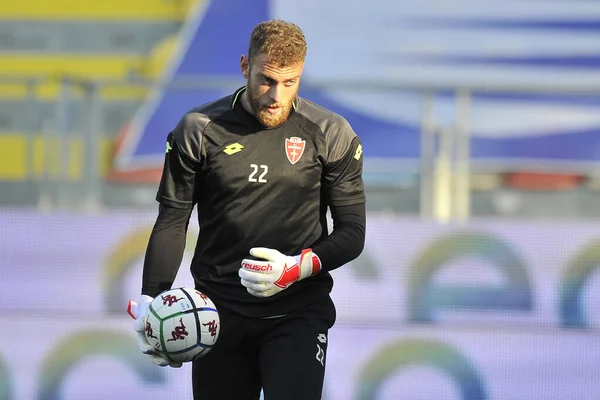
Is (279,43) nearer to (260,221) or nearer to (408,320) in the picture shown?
(260,221)

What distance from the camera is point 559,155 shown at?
8.20 m

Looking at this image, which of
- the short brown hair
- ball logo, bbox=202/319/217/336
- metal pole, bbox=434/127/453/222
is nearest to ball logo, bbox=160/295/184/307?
ball logo, bbox=202/319/217/336

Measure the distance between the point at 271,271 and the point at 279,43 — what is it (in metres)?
0.69

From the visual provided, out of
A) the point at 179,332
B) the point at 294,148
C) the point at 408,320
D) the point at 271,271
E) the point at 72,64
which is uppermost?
the point at 72,64

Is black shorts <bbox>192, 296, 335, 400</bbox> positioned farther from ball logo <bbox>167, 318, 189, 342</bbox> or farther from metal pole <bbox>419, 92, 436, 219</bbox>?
metal pole <bbox>419, 92, 436, 219</bbox>

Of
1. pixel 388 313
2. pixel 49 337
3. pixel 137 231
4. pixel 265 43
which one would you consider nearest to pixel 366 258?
pixel 388 313

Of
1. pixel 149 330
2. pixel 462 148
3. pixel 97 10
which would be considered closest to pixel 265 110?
pixel 149 330

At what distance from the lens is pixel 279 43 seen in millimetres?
3537

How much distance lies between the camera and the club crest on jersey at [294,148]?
3713 millimetres

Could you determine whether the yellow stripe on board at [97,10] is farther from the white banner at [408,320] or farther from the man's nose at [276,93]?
the man's nose at [276,93]

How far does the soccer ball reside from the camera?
140 inches

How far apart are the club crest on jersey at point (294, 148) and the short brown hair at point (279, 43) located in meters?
0.28

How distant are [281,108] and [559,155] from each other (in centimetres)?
492

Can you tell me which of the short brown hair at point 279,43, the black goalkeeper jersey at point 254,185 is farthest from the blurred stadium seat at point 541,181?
the short brown hair at point 279,43
